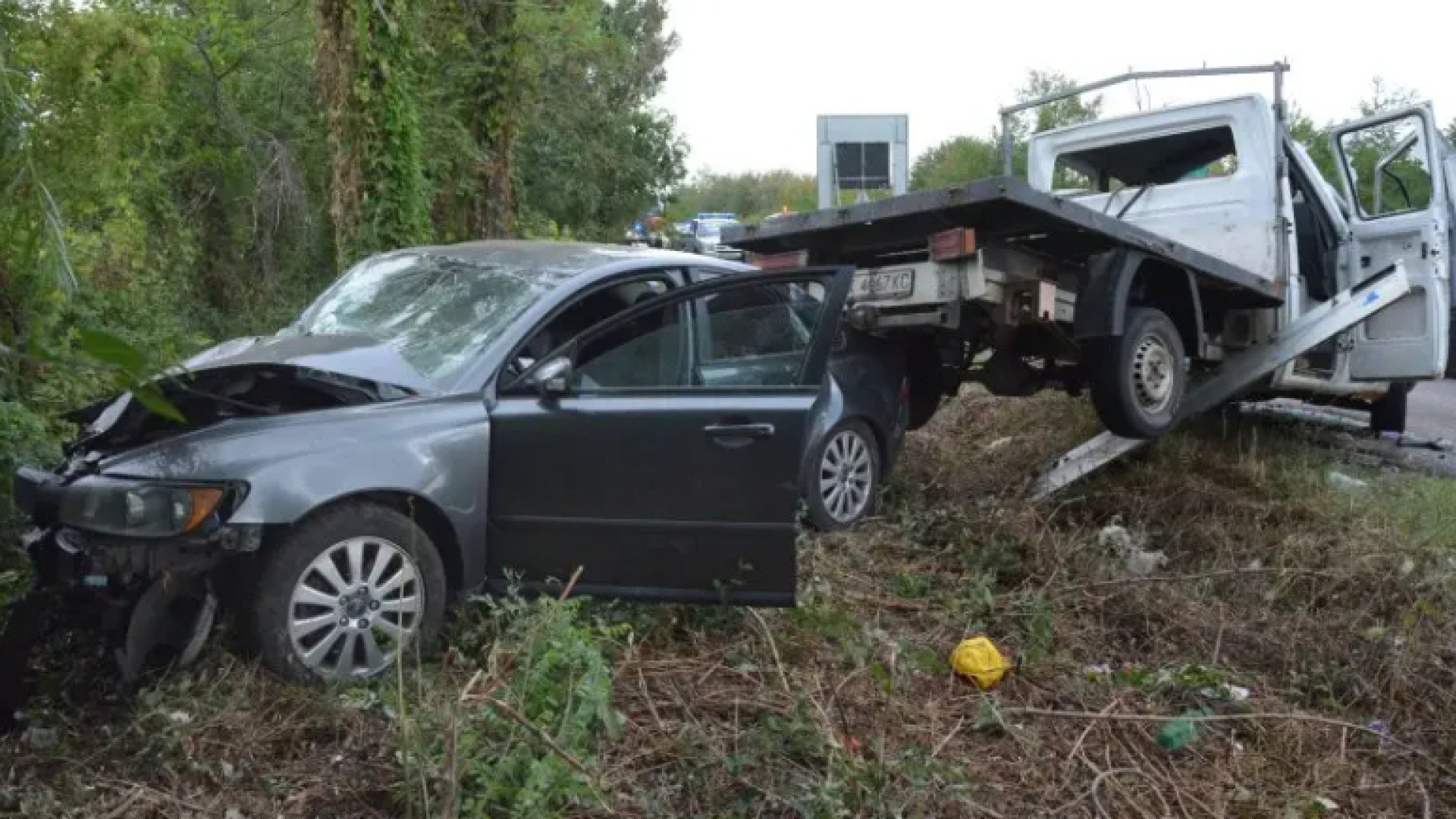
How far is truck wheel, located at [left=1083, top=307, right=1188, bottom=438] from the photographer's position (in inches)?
260

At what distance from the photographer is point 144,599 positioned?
12.7 ft

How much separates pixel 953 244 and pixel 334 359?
323cm

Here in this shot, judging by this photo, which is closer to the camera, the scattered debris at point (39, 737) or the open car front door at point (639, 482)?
the scattered debris at point (39, 737)

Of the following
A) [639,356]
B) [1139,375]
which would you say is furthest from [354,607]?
[1139,375]

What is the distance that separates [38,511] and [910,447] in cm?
560

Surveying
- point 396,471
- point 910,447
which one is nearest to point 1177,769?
point 396,471

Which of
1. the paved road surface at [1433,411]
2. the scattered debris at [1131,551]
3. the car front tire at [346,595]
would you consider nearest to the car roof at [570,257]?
the car front tire at [346,595]

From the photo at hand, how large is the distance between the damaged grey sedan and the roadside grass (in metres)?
0.22

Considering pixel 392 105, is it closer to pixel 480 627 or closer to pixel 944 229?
pixel 944 229

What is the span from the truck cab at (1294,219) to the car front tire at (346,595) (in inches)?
198

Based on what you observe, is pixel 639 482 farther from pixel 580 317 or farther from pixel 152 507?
pixel 152 507

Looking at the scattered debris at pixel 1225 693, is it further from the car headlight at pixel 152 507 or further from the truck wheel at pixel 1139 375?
the car headlight at pixel 152 507

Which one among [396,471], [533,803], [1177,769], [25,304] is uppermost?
[25,304]

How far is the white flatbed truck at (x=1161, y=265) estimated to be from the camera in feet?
21.3
